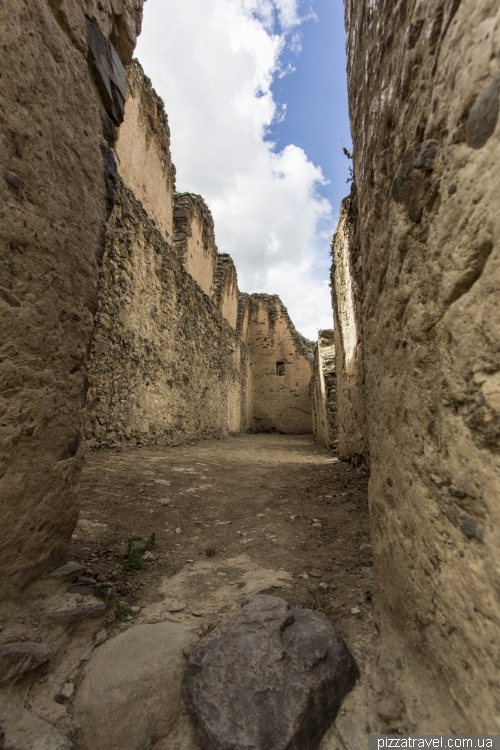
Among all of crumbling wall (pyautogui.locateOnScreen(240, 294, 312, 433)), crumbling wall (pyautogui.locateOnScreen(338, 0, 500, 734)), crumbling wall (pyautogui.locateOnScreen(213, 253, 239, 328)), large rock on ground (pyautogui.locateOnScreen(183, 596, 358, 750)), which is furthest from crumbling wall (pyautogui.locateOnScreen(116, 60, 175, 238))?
crumbling wall (pyautogui.locateOnScreen(240, 294, 312, 433))

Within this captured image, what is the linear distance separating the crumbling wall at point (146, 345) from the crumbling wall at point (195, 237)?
565 millimetres

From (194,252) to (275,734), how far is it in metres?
8.57

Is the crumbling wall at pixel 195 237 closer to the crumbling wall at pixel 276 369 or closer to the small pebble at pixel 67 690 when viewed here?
the crumbling wall at pixel 276 369

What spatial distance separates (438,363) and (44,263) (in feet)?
4.60

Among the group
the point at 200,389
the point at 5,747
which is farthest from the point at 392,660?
the point at 200,389

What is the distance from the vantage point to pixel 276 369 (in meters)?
16.5

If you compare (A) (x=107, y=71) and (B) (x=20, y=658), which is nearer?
(B) (x=20, y=658)

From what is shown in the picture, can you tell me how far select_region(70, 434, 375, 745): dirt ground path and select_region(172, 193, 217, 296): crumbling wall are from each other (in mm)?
5592

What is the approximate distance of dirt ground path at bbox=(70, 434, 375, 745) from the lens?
59.7 inches

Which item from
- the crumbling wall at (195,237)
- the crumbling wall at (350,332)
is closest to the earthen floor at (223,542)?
the crumbling wall at (350,332)

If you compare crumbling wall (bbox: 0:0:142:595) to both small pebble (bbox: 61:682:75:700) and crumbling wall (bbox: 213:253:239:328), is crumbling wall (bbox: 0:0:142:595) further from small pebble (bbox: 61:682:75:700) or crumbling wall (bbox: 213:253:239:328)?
crumbling wall (bbox: 213:253:239:328)

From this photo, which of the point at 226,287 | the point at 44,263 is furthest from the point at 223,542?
the point at 226,287

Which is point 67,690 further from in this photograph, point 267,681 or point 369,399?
point 369,399

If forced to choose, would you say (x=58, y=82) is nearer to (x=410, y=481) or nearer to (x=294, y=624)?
(x=410, y=481)
